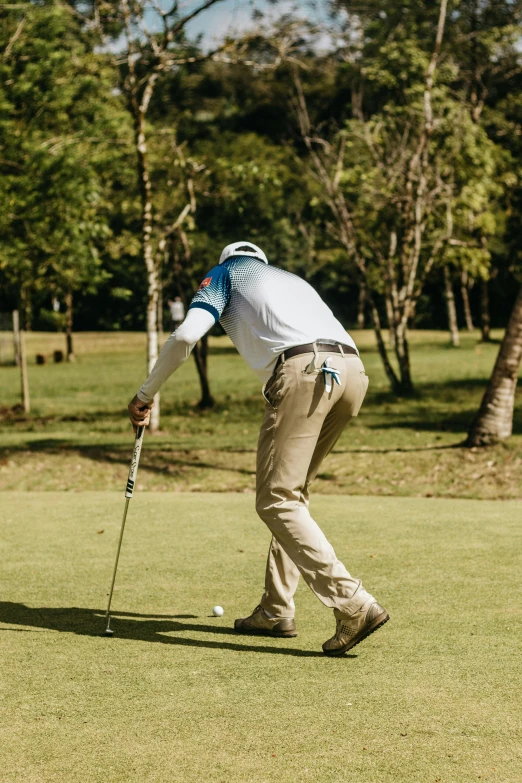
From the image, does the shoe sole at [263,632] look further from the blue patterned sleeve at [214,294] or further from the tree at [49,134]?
the tree at [49,134]

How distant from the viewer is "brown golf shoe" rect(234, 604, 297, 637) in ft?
17.9

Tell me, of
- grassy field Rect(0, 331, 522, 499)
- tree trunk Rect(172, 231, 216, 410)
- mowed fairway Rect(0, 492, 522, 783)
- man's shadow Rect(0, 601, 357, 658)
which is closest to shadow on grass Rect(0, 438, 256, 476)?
grassy field Rect(0, 331, 522, 499)

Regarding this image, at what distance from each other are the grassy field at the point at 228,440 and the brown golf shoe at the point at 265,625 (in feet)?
22.1

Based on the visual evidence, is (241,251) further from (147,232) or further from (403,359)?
(403,359)

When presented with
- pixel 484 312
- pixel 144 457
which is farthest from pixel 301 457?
pixel 484 312

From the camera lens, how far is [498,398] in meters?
13.8

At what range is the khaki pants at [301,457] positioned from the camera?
5039 millimetres

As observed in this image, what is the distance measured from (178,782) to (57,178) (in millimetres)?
16974

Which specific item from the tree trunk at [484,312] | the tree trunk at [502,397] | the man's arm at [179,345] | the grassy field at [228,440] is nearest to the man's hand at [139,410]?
the man's arm at [179,345]

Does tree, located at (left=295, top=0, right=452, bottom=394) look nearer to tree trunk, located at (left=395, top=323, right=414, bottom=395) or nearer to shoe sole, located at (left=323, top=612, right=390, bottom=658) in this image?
tree trunk, located at (left=395, top=323, right=414, bottom=395)

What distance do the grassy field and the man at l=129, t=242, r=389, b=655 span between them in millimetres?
7043

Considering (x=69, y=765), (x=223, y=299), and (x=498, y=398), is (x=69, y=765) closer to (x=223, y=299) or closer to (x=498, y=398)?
(x=223, y=299)

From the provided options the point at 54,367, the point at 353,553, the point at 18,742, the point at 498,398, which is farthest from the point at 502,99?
the point at 18,742

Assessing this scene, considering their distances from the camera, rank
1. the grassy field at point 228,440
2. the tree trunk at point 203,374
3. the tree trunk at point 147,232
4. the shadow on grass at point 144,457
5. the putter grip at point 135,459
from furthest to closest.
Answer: the tree trunk at point 203,374 → the tree trunk at point 147,232 → the shadow on grass at point 144,457 → the grassy field at point 228,440 → the putter grip at point 135,459
